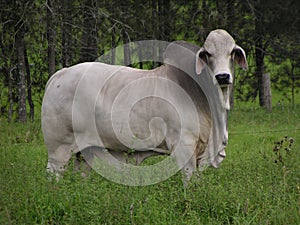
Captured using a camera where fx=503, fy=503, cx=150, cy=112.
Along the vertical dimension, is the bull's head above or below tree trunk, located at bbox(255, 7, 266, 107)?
above

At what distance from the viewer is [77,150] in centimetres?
536

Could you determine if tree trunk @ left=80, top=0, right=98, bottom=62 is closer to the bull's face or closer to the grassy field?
the bull's face

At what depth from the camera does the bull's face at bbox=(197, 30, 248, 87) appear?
15.2 feet

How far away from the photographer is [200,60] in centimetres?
493

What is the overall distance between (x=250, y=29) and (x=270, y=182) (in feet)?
34.2

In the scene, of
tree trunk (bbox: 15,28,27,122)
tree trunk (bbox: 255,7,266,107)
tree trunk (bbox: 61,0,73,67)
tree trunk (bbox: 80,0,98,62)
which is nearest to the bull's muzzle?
tree trunk (bbox: 80,0,98,62)

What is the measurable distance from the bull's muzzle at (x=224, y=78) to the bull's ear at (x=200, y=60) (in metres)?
0.31

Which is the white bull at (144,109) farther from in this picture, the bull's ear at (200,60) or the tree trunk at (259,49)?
the tree trunk at (259,49)

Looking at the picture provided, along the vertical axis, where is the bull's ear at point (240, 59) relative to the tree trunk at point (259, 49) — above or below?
above

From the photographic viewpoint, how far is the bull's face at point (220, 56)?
463 centimetres

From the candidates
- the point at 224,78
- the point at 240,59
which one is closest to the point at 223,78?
the point at 224,78

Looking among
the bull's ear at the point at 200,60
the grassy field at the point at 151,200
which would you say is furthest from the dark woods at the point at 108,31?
the grassy field at the point at 151,200

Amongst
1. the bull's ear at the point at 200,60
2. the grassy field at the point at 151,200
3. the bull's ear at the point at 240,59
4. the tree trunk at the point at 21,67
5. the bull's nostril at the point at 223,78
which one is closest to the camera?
the grassy field at the point at 151,200

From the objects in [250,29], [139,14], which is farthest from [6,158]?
[250,29]
